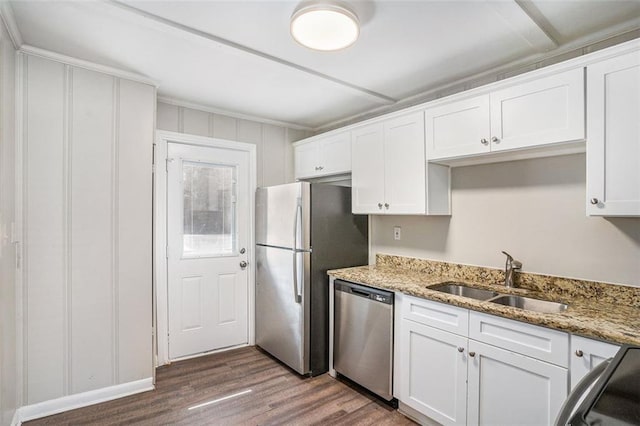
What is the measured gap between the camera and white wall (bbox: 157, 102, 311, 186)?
10.5 feet

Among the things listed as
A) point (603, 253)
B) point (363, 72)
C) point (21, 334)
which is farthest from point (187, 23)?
point (603, 253)

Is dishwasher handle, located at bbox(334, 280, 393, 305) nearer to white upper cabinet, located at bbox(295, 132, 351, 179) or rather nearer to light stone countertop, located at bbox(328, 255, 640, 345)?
light stone countertop, located at bbox(328, 255, 640, 345)

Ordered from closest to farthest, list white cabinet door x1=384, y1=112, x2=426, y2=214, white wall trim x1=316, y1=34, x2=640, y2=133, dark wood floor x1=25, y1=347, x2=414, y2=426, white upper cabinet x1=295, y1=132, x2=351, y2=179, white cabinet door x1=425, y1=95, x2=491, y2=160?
white wall trim x1=316, y1=34, x2=640, y2=133 → white cabinet door x1=425, y1=95, x2=491, y2=160 → dark wood floor x1=25, y1=347, x2=414, y2=426 → white cabinet door x1=384, y1=112, x2=426, y2=214 → white upper cabinet x1=295, y1=132, x2=351, y2=179

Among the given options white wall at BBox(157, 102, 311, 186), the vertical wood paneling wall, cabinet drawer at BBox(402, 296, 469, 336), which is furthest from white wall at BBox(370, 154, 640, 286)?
the vertical wood paneling wall

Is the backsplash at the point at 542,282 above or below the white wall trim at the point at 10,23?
below

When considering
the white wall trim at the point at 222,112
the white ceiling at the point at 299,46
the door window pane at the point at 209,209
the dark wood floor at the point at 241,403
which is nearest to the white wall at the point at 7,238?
the white ceiling at the point at 299,46

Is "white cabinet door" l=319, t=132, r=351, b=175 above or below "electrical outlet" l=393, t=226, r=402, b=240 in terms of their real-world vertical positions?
above

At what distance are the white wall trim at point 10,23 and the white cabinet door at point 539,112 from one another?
2.75 m

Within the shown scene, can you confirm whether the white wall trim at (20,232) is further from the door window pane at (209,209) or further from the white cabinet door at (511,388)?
the white cabinet door at (511,388)

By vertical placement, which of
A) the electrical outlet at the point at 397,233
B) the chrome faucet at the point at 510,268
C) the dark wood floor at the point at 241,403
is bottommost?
the dark wood floor at the point at 241,403

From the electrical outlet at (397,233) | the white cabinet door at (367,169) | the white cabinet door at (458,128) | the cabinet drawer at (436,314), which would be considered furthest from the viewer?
the electrical outlet at (397,233)

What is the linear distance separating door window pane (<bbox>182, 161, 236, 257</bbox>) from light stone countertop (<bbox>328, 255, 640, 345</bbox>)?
4.17ft

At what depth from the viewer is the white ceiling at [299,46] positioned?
171 cm

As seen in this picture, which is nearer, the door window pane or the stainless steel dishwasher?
the stainless steel dishwasher
